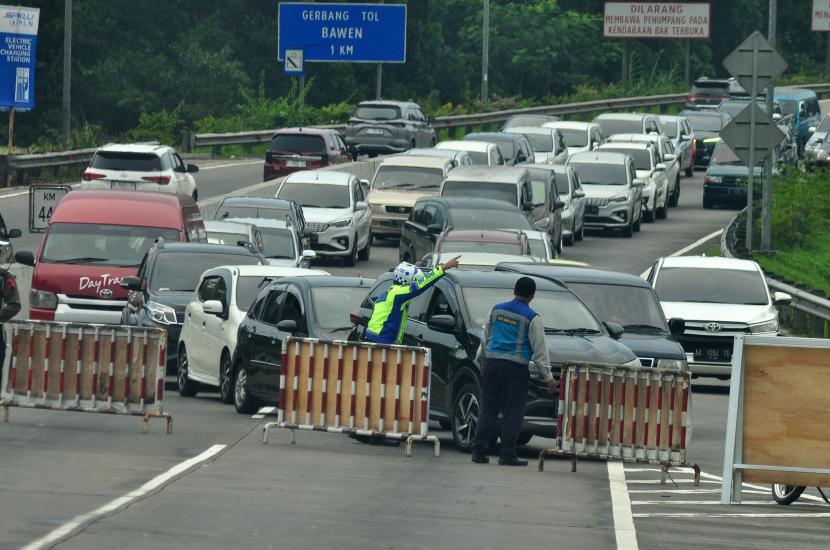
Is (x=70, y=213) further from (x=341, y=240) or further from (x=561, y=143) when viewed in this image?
(x=561, y=143)

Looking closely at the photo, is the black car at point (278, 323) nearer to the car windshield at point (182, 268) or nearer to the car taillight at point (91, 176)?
the car windshield at point (182, 268)

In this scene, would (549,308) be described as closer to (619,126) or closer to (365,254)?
(365,254)

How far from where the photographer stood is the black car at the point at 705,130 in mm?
62188

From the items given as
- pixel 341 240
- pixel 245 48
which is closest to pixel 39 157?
pixel 341 240

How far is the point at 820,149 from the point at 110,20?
43375 mm

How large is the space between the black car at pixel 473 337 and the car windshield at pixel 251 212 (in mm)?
15224

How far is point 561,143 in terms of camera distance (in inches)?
2080

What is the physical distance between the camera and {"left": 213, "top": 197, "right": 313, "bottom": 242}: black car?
33969 millimetres

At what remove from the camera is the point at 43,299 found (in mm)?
25734

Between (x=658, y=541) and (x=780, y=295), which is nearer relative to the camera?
(x=658, y=541)

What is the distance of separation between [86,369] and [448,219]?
17078mm

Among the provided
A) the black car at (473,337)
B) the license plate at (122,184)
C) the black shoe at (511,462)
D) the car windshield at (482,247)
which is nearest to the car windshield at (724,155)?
the license plate at (122,184)

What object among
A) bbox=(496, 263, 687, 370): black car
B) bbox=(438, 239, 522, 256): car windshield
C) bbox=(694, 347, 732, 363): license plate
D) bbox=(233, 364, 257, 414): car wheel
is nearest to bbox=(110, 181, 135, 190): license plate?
bbox=(438, 239, 522, 256): car windshield

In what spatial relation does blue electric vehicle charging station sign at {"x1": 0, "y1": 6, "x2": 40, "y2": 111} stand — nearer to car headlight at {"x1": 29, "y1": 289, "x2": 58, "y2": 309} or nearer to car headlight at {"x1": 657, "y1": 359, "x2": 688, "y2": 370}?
car headlight at {"x1": 29, "y1": 289, "x2": 58, "y2": 309}
